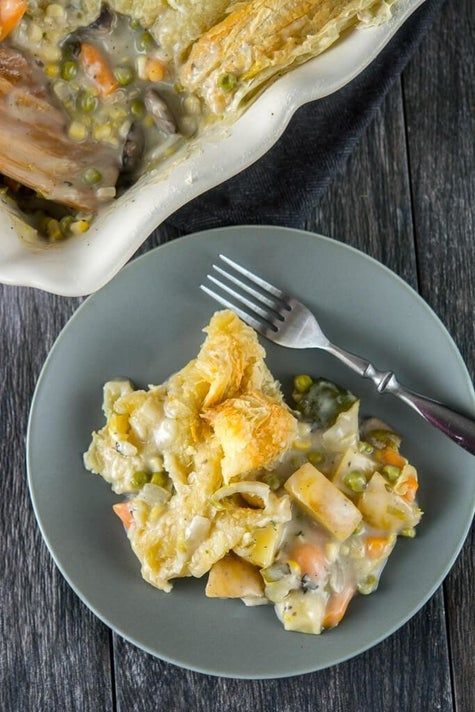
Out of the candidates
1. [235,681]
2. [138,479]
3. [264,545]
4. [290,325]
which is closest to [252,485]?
[264,545]

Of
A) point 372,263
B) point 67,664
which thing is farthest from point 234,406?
point 67,664

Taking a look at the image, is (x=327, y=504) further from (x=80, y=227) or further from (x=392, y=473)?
(x=80, y=227)

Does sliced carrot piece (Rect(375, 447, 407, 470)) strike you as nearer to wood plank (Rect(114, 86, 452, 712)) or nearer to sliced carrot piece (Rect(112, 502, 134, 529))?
wood plank (Rect(114, 86, 452, 712))

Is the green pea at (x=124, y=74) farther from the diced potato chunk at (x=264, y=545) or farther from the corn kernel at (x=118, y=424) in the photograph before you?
the diced potato chunk at (x=264, y=545)

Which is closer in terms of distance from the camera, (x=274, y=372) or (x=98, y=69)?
(x=98, y=69)

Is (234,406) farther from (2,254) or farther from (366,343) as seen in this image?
(2,254)

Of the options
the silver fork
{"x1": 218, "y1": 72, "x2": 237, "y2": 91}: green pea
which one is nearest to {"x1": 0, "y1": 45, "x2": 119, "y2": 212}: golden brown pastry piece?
{"x1": 218, "y1": 72, "x2": 237, "y2": 91}: green pea
